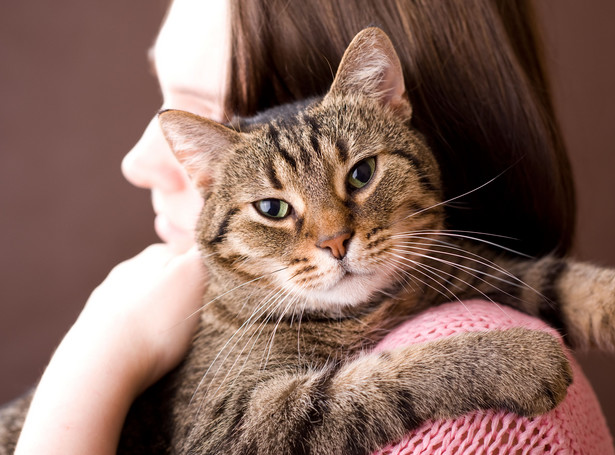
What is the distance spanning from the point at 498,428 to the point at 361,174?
473mm

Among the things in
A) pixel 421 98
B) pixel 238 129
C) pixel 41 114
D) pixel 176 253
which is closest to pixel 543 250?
pixel 421 98

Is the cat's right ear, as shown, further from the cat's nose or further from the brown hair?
the cat's nose

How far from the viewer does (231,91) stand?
1.11 m

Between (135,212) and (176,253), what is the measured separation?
1.23 meters

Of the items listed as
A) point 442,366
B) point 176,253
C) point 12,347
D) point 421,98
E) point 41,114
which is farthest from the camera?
point 12,347

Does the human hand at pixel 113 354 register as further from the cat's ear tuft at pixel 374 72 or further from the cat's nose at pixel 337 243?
the cat's ear tuft at pixel 374 72

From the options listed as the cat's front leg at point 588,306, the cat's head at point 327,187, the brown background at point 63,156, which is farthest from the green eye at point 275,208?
the brown background at point 63,156

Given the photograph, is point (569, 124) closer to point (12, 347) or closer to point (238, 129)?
point (238, 129)

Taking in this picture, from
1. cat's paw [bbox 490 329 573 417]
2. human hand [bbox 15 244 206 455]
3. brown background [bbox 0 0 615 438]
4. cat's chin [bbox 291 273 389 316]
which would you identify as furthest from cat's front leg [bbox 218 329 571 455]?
brown background [bbox 0 0 615 438]

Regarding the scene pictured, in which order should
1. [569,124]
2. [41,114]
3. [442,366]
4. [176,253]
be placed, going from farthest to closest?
1. [569,124]
2. [41,114]
3. [176,253]
4. [442,366]

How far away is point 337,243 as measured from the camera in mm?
876

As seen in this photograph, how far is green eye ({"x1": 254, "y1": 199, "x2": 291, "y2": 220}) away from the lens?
97 cm

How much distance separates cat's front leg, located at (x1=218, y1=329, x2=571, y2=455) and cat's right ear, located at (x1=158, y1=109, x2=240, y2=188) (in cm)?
47

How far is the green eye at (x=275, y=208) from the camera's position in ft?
3.18
